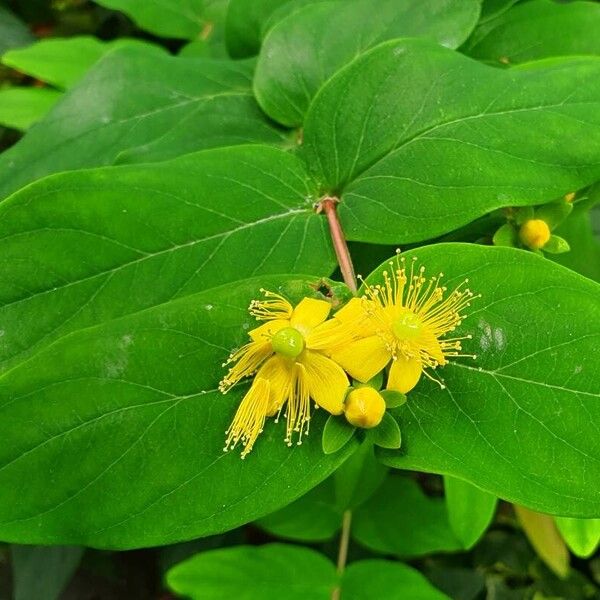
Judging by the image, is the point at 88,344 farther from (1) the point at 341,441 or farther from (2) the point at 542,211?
(2) the point at 542,211

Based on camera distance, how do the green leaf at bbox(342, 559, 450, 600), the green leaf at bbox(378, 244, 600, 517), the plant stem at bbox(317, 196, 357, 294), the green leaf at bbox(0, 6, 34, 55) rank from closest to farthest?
the green leaf at bbox(378, 244, 600, 517), the plant stem at bbox(317, 196, 357, 294), the green leaf at bbox(342, 559, 450, 600), the green leaf at bbox(0, 6, 34, 55)

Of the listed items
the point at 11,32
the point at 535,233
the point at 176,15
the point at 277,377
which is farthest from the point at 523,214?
the point at 11,32

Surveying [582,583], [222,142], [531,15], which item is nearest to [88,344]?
[222,142]

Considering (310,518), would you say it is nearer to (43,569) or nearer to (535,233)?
(43,569)

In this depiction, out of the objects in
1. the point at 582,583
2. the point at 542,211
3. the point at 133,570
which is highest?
the point at 542,211

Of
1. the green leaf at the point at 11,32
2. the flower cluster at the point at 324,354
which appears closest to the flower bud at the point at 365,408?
the flower cluster at the point at 324,354

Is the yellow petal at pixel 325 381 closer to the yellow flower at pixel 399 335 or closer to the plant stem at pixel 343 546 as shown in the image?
the yellow flower at pixel 399 335

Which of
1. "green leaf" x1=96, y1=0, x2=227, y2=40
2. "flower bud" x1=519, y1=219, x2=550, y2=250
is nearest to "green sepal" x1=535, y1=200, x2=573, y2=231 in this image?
"flower bud" x1=519, y1=219, x2=550, y2=250

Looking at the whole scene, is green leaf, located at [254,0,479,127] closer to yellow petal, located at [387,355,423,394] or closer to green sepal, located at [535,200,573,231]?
green sepal, located at [535,200,573,231]
